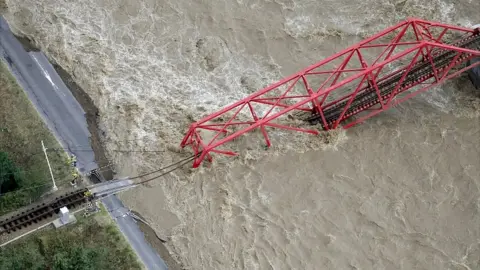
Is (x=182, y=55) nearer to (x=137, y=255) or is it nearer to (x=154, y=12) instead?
(x=154, y=12)

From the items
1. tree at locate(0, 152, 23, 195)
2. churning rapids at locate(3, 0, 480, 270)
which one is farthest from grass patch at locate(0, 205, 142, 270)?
tree at locate(0, 152, 23, 195)

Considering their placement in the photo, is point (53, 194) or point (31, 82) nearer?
point (53, 194)

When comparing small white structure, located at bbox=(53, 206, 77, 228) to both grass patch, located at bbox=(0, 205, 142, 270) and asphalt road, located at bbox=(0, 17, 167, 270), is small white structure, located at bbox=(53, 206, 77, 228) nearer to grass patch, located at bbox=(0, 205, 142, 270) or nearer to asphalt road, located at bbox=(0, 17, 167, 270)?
grass patch, located at bbox=(0, 205, 142, 270)

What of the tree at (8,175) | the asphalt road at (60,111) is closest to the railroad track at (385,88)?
the asphalt road at (60,111)

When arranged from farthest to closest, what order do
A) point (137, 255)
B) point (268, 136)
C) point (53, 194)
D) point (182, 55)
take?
point (182, 55) < point (268, 136) < point (53, 194) < point (137, 255)

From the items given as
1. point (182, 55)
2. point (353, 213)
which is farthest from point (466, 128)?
point (182, 55)

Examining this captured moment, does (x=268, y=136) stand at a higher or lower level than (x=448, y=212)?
higher

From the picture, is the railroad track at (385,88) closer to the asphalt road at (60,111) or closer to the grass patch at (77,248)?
the asphalt road at (60,111)
